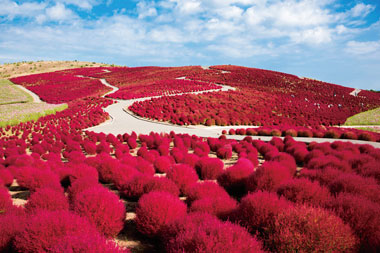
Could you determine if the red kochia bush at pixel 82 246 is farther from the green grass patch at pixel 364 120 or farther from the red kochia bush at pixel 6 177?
the green grass patch at pixel 364 120

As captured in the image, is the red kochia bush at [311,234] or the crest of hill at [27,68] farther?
the crest of hill at [27,68]

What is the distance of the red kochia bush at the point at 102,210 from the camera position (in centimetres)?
367

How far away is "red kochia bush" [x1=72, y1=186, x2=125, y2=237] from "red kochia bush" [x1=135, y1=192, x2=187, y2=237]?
0.35m

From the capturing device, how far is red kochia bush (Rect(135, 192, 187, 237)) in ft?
12.0

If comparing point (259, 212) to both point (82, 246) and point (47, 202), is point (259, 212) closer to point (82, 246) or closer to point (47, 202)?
point (82, 246)

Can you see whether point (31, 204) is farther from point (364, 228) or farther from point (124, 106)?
Answer: point (124, 106)

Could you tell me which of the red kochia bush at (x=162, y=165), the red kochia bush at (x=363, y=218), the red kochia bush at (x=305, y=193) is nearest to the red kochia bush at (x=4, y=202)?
the red kochia bush at (x=162, y=165)

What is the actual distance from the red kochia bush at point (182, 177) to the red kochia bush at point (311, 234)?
3.22 m

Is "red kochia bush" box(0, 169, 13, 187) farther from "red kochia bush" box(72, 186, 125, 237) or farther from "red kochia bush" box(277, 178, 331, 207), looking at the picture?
"red kochia bush" box(277, 178, 331, 207)

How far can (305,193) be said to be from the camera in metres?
3.90

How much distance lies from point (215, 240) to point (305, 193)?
2.29 metres

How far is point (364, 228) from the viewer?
2934 millimetres

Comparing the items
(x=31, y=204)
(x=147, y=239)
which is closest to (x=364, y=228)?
(x=147, y=239)

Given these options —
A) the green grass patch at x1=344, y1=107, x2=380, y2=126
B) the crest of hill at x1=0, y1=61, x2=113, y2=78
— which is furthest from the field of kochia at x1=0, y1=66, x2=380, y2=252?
the crest of hill at x1=0, y1=61, x2=113, y2=78
